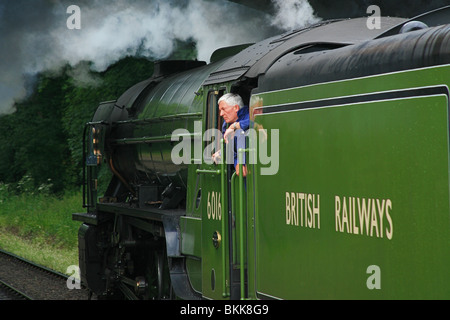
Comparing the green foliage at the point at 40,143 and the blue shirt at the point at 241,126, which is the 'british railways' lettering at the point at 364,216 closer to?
the blue shirt at the point at 241,126

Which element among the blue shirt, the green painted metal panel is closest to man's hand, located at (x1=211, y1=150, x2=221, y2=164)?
the blue shirt

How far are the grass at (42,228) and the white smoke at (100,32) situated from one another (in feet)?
10.9

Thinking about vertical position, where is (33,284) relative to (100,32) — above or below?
below

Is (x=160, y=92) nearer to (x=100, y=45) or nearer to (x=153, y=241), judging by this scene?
(x=153, y=241)

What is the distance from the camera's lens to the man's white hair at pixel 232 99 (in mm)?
5861

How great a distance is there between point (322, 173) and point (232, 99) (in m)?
1.55

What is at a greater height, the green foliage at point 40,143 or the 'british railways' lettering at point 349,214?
the green foliage at point 40,143

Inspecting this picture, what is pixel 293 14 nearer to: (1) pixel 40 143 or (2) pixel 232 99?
(2) pixel 232 99

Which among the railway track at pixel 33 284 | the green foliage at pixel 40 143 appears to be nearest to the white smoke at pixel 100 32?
the railway track at pixel 33 284

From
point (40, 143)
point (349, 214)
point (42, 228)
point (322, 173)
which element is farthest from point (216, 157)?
point (40, 143)

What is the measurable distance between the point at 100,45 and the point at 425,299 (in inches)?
488

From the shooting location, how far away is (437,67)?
3.63 m

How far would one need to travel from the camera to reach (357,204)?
4.18 meters
